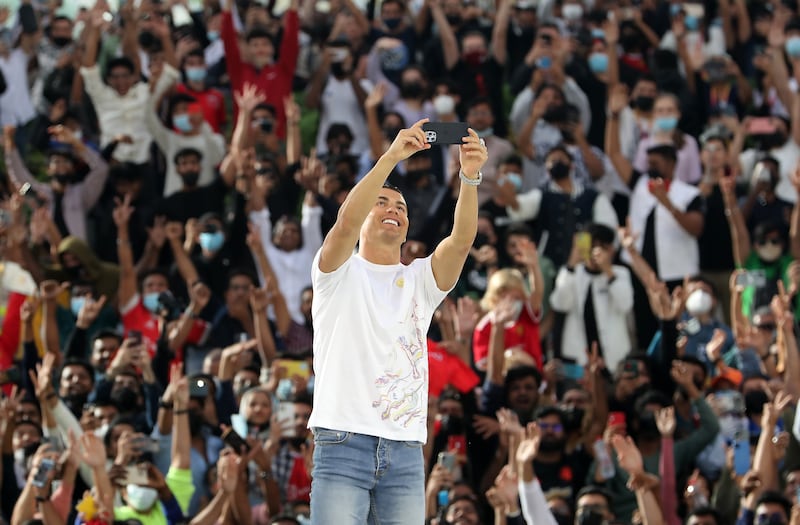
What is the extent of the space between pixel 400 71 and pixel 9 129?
346cm

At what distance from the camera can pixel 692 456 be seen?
11828mm

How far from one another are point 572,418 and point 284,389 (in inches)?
75.1

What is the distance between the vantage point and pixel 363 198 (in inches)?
276

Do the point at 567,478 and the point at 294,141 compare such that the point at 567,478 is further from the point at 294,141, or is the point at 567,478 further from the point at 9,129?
the point at 9,129

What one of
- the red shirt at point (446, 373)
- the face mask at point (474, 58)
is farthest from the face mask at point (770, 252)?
the face mask at point (474, 58)

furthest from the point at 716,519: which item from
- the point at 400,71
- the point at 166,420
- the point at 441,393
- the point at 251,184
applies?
the point at 400,71

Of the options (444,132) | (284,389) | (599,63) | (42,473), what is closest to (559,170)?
(599,63)

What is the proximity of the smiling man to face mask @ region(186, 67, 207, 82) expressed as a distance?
9.12 meters

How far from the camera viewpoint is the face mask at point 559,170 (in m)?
14.6

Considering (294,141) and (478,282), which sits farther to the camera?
(294,141)

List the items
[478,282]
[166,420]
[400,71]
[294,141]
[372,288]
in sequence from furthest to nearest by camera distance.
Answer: [400,71] → [294,141] → [478,282] → [166,420] → [372,288]

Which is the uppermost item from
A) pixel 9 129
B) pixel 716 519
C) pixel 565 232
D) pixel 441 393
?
pixel 9 129

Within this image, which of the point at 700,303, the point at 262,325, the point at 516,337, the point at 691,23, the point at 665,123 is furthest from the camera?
the point at 691,23

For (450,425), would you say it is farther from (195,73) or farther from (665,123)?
(195,73)
